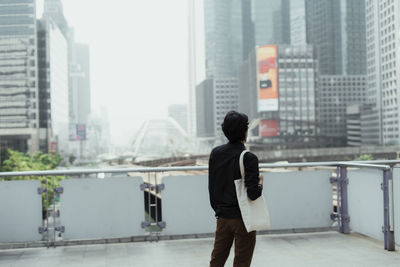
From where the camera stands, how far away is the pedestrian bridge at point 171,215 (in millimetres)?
5910

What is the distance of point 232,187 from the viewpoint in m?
3.42

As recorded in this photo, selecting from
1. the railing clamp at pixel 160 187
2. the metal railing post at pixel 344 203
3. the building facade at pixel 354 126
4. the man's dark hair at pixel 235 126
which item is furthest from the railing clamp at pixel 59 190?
the building facade at pixel 354 126

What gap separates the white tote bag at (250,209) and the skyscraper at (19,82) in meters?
103

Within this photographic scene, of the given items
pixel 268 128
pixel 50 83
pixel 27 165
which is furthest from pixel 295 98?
Result: pixel 27 165

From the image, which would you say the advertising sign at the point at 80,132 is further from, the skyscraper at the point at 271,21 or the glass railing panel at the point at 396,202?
the glass railing panel at the point at 396,202

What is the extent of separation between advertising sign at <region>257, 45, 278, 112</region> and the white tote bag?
111 m

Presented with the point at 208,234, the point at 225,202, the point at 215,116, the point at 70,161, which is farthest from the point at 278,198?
the point at 215,116

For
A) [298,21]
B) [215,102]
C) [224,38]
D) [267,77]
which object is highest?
[298,21]

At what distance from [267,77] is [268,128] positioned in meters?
12.7

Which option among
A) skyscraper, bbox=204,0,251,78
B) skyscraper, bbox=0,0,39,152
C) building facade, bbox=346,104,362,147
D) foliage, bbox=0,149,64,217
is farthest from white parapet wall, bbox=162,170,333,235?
skyscraper, bbox=204,0,251,78

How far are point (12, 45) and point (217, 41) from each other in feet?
291

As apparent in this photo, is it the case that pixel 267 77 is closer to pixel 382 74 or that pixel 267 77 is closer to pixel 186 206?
pixel 382 74

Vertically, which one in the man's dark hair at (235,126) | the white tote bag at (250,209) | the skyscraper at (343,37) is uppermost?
the skyscraper at (343,37)

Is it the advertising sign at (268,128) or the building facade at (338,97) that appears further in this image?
the building facade at (338,97)
